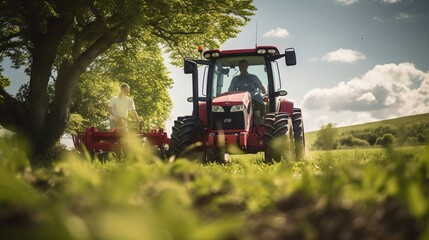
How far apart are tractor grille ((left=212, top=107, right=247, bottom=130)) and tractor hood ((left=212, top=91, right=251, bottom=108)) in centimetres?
14

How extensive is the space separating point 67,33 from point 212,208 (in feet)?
→ 50.0

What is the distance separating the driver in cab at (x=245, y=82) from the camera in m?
8.29

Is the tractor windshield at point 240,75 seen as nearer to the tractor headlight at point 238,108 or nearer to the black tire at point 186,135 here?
the tractor headlight at point 238,108

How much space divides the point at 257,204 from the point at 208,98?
7610mm

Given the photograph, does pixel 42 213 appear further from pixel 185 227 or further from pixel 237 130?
pixel 237 130

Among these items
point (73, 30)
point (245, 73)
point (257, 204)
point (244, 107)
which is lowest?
point (257, 204)

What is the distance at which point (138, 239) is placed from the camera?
31 centimetres

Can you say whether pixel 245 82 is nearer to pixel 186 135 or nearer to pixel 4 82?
pixel 186 135

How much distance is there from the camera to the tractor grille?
7.42m

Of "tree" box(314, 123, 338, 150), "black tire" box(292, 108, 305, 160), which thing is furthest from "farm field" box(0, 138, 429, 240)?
"black tire" box(292, 108, 305, 160)

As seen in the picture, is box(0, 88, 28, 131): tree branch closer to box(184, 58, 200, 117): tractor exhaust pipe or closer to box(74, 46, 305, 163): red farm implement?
box(74, 46, 305, 163): red farm implement

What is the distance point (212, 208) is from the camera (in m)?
0.76

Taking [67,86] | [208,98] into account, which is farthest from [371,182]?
[67,86]

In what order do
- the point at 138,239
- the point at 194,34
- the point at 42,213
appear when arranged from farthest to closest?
the point at 194,34 → the point at 42,213 → the point at 138,239
